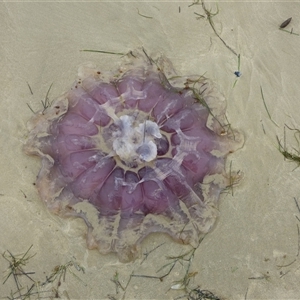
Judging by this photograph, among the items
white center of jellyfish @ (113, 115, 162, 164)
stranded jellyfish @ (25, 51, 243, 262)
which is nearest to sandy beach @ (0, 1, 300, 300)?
stranded jellyfish @ (25, 51, 243, 262)

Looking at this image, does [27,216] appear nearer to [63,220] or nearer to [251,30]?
[63,220]

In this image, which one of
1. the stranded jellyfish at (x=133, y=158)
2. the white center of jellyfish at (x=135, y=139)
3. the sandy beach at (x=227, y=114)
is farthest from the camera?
the sandy beach at (x=227, y=114)

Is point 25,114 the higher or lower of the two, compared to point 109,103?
lower

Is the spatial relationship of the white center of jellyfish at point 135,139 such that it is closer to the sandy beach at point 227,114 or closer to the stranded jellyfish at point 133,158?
the stranded jellyfish at point 133,158

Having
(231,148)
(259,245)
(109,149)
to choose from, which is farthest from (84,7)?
(259,245)

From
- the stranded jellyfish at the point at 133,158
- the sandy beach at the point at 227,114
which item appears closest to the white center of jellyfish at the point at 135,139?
the stranded jellyfish at the point at 133,158

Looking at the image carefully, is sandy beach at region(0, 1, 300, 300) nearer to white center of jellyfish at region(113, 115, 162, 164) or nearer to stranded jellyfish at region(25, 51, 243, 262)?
stranded jellyfish at region(25, 51, 243, 262)
